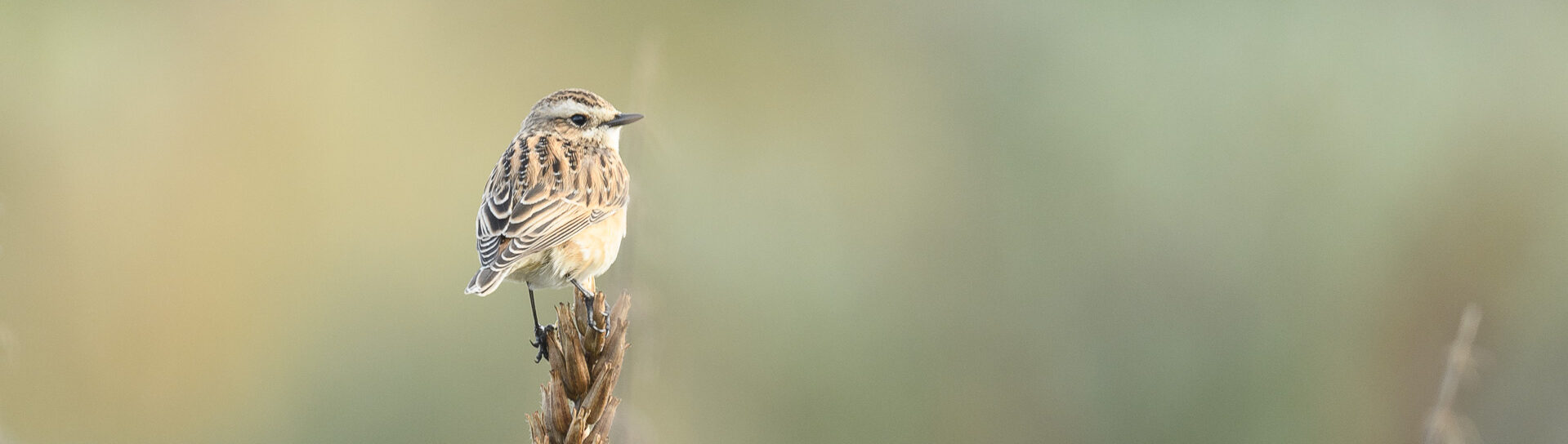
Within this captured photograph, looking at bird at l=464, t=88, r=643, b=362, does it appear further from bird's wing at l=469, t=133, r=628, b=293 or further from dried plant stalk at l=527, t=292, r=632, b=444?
dried plant stalk at l=527, t=292, r=632, b=444

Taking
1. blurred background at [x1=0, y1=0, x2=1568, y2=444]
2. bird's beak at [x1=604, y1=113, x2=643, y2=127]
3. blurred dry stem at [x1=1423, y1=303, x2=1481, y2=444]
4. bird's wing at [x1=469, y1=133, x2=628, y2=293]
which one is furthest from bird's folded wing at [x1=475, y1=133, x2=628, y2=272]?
blurred dry stem at [x1=1423, y1=303, x2=1481, y2=444]

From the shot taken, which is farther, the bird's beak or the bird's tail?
the bird's beak

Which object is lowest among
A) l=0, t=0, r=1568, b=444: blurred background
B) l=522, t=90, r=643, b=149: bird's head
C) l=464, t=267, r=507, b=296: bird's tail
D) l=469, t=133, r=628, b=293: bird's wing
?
l=0, t=0, r=1568, b=444: blurred background

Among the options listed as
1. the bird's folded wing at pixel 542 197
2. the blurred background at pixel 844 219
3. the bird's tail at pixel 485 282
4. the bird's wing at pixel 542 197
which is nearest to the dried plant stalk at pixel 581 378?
the bird's tail at pixel 485 282

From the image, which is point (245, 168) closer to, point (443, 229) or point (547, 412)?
point (443, 229)

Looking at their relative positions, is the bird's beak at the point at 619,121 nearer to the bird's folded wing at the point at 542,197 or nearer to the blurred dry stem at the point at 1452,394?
the bird's folded wing at the point at 542,197
